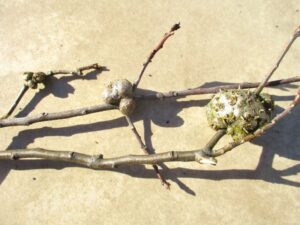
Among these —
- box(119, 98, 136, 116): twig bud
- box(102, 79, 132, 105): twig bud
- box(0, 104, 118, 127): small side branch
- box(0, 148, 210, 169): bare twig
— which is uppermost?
box(102, 79, 132, 105): twig bud

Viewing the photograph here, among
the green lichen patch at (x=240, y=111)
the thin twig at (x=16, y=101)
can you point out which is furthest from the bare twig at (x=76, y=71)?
the green lichen patch at (x=240, y=111)

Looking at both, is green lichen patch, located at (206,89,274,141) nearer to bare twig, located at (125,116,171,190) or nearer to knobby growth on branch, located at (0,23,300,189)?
knobby growth on branch, located at (0,23,300,189)

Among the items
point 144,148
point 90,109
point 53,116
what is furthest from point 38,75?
point 144,148

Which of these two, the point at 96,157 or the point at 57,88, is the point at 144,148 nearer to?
Answer: the point at 96,157

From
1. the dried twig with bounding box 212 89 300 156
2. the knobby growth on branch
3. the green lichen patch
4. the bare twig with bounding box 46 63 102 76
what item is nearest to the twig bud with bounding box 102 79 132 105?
the knobby growth on branch

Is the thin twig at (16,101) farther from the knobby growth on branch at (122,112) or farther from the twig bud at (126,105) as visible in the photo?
the twig bud at (126,105)

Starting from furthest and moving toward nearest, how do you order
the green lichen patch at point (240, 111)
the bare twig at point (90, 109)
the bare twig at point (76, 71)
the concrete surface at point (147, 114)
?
the bare twig at point (76, 71), the bare twig at point (90, 109), the concrete surface at point (147, 114), the green lichen patch at point (240, 111)

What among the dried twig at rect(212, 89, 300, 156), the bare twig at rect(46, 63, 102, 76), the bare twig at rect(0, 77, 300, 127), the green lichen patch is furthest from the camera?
the bare twig at rect(46, 63, 102, 76)
